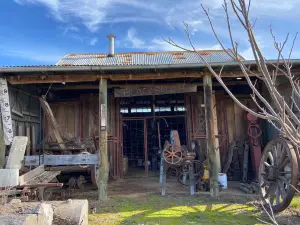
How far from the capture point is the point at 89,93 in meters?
9.78

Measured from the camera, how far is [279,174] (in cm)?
533

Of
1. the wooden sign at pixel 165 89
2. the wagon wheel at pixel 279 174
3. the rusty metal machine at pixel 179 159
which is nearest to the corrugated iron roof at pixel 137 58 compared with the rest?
the wooden sign at pixel 165 89

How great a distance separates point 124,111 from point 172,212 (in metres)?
5.35

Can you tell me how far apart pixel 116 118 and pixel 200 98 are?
3.08 m

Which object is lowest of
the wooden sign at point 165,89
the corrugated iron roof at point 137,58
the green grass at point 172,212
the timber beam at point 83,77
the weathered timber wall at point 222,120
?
the green grass at point 172,212

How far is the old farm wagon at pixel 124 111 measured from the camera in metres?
6.90

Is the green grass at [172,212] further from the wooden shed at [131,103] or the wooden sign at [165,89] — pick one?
the wooden sign at [165,89]

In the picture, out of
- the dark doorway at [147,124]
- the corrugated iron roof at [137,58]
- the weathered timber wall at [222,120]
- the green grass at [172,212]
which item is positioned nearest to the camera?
the green grass at [172,212]

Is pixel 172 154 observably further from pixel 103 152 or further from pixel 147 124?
pixel 147 124

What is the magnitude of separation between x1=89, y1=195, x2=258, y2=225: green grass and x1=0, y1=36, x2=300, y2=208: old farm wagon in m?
0.98

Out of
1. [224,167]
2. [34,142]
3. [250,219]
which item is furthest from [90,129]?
[250,219]

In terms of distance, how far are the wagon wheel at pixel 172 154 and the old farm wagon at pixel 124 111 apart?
0.28 feet

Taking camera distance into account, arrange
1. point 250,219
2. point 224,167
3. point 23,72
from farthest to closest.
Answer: point 224,167
point 23,72
point 250,219

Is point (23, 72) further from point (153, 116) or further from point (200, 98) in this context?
point (200, 98)
